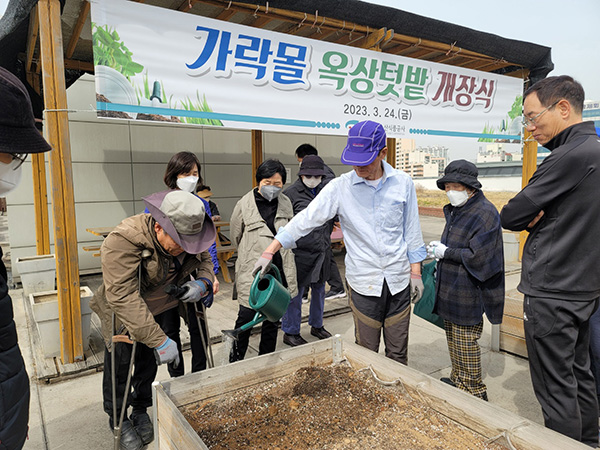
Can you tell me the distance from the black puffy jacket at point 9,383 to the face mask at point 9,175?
0.82 feet

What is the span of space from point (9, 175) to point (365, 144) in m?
1.55

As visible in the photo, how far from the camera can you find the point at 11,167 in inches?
46.1

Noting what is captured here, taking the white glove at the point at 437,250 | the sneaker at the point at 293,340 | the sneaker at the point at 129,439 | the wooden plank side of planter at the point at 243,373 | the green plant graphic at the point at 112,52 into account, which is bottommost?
the sneaker at the point at 293,340

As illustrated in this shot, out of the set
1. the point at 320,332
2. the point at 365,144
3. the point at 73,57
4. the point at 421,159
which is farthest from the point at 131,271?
the point at 421,159

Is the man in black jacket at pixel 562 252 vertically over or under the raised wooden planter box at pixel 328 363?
over

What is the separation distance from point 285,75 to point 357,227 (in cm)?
227

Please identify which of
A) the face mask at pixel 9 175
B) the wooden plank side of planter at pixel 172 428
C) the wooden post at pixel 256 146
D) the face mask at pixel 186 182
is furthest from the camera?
the wooden post at pixel 256 146

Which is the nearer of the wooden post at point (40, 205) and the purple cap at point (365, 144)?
the purple cap at point (365, 144)

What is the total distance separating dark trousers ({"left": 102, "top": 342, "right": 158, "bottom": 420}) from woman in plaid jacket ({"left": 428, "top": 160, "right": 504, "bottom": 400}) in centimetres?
192

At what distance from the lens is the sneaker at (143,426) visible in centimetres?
233

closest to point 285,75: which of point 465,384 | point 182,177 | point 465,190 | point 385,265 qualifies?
point 182,177

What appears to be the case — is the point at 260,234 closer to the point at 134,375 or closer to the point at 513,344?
the point at 134,375

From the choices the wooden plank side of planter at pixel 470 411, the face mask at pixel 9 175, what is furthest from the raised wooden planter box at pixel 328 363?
the face mask at pixel 9 175

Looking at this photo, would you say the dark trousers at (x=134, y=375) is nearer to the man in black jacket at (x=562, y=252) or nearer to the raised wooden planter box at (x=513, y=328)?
the man in black jacket at (x=562, y=252)
